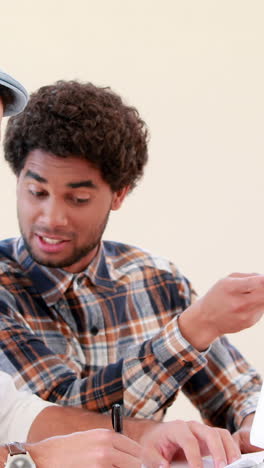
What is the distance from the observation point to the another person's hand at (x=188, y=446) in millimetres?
911

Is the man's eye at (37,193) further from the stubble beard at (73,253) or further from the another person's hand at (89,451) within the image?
the another person's hand at (89,451)

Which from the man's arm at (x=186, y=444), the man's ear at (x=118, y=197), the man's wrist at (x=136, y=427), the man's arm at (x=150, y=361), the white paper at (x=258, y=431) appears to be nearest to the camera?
the white paper at (x=258, y=431)

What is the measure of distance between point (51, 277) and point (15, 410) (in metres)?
0.36

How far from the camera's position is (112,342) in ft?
4.91

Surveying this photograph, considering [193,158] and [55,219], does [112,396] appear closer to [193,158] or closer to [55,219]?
[55,219]

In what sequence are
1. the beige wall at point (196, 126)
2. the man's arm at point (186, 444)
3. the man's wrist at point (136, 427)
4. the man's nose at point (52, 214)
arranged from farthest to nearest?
the beige wall at point (196, 126) < the man's nose at point (52, 214) < the man's wrist at point (136, 427) < the man's arm at point (186, 444)

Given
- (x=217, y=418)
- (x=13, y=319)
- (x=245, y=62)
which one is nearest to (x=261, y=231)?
(x=245, y=62)

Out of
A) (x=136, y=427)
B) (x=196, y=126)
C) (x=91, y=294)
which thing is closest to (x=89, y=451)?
(x=136, y=427)

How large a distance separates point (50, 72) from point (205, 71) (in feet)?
1.88

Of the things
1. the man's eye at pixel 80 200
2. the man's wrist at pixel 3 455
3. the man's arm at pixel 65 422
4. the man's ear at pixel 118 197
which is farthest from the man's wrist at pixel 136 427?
the man's ear at pixel 118 197

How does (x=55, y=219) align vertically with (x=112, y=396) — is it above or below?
above

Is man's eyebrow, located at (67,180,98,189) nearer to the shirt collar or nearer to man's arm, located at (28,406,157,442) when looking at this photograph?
the shirt collar

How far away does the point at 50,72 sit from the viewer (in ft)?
8.25

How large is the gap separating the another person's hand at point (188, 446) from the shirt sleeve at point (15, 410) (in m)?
0.26
